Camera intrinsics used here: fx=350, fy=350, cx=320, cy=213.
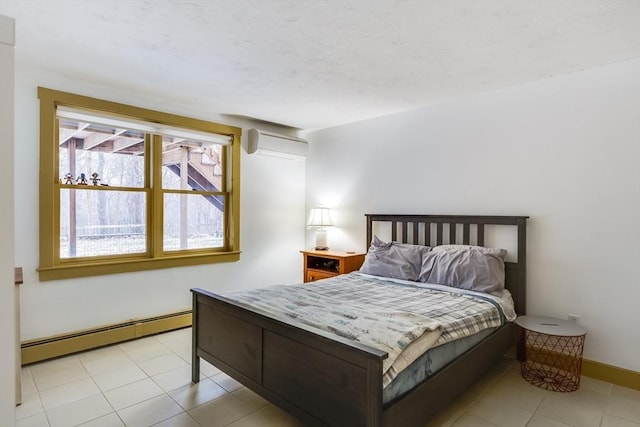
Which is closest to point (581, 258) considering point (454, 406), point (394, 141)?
point (454, 406)

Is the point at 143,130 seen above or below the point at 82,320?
above

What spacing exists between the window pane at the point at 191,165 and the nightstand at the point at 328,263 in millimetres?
1394

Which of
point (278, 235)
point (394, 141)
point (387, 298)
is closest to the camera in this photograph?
point (387, 298)

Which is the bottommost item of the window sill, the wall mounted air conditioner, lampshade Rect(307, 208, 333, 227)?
the window sill

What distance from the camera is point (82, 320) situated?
10.1ft

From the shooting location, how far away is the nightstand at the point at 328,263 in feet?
12.9

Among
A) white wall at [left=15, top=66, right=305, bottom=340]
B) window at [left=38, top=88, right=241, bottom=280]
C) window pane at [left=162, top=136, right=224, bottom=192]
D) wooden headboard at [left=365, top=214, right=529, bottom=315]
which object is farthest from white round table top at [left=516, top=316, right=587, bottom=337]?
window pane at [left=162, top=136, right=224, bottom=192]

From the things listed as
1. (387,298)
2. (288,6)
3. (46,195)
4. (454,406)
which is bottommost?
(454,406)

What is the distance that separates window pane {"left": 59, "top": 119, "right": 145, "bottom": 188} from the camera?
310cm

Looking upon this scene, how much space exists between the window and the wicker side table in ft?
10.0

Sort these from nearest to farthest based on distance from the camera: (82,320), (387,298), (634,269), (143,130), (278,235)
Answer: (634,269) < (387,298) < (82,320) < (143,130) < (278,235)

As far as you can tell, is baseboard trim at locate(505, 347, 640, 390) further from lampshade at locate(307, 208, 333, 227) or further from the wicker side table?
lampshade at locate(307, 208, 333, 227)

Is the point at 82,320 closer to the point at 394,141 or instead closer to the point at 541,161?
the point at 394,141

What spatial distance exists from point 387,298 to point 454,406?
2.61 ft
